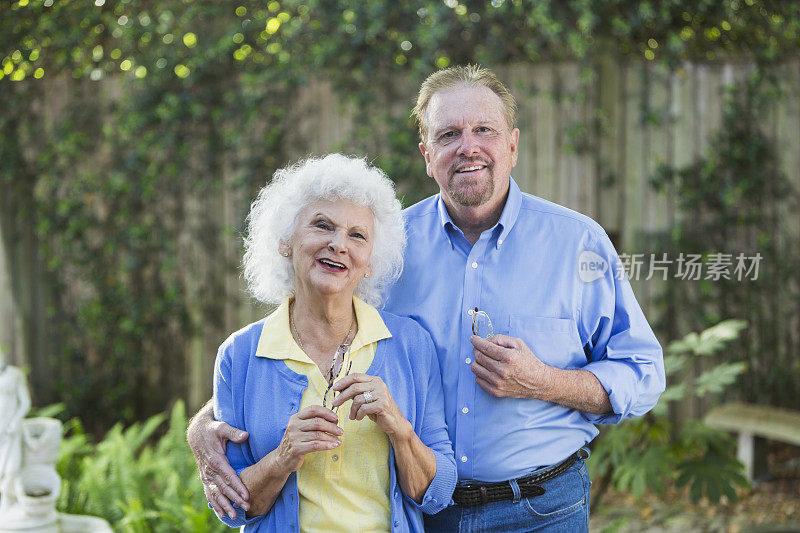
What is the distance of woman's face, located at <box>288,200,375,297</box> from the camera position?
1.89 metres

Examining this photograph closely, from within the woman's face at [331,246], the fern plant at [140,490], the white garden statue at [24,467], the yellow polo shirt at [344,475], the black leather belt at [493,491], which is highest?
the woman's face at [331,246]

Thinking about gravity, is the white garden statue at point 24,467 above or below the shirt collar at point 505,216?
below

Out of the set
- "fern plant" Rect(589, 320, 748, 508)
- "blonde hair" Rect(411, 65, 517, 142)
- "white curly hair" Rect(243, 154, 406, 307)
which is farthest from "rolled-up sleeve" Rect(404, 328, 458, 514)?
"fern plant" Rect(589, 320, 748, 508)

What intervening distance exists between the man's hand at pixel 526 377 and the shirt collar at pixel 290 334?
261 mm

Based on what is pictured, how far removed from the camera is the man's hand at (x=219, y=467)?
1826 millimetres

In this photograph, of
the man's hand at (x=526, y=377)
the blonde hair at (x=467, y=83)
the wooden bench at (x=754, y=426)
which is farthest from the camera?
the wooden bench at (x=754, y=426)

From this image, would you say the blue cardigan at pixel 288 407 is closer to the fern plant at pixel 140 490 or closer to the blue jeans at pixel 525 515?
the blue jeans at pixel 525 515

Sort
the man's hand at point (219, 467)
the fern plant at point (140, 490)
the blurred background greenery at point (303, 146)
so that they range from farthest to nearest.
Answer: the blurred background greenery at point (303, 146) < the fern plant at point (140, 490) < the man's hand at point (219, 467)

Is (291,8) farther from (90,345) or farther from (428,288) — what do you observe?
(428,288)

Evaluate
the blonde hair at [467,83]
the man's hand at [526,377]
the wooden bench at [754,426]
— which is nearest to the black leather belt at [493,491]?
the man's hand at [526,377]

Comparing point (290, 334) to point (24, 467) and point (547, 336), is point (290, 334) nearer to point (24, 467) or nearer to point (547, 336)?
point (547, 336)

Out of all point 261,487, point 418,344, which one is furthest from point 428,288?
point 261,487

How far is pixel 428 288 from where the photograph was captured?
2182 millimetres

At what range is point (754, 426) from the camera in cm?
438
